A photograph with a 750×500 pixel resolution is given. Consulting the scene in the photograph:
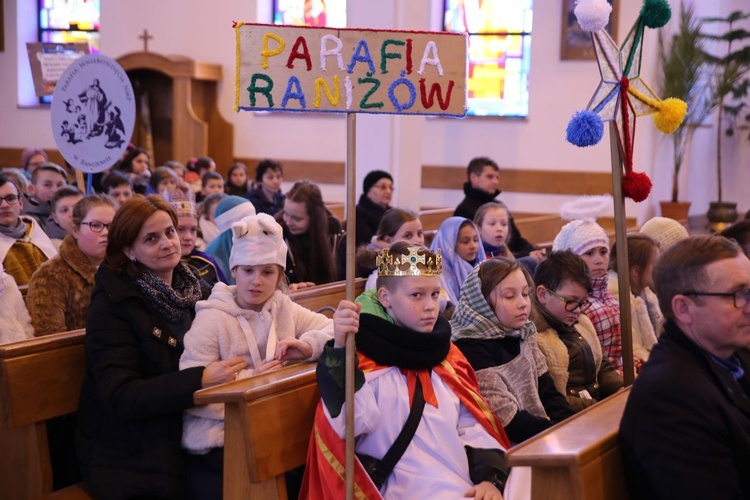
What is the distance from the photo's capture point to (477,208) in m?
7.90

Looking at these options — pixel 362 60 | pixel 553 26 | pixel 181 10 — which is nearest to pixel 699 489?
pixel 362 60

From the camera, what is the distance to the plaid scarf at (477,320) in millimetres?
3320

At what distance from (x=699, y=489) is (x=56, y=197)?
429 cm

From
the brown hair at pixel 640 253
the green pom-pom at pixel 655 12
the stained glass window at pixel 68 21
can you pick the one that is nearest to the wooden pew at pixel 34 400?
the green pom-pom at pixel 655 12

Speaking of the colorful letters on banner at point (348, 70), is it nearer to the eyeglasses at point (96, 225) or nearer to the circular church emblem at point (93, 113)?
the eyeglasses at point (96, 225)

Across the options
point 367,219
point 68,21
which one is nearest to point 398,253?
point 367,219

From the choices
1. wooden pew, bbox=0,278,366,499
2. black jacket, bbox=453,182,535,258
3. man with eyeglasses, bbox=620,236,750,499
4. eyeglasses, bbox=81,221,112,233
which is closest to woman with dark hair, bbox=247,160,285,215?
black jacket, bbox=453,182,535,258

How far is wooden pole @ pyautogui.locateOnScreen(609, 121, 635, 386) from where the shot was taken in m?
3.41

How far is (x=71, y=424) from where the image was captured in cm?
379

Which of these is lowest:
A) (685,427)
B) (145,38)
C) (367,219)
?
(685,427)

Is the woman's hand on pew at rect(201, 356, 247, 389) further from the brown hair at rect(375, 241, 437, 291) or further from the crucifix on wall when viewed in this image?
the crucifix on wall

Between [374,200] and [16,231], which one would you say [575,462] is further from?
[374,200]

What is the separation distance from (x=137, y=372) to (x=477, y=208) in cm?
508

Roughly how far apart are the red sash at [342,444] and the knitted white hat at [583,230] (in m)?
1.90
